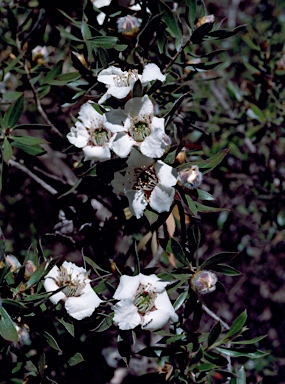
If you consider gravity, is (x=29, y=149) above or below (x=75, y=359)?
above

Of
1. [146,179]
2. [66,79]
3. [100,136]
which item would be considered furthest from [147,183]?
[66,79]

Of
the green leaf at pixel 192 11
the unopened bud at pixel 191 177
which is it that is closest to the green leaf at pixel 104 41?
the green leaf at pixel 192 11

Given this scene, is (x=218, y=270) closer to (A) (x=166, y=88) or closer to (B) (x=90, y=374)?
(A) (x=166, y=88)

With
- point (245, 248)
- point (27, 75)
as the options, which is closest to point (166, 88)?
point (27, 75)

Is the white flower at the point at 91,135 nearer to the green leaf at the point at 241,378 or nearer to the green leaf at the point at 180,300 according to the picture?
the green leaf at the point at 180,300

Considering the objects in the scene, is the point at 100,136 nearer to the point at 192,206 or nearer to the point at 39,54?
the point at 192,206

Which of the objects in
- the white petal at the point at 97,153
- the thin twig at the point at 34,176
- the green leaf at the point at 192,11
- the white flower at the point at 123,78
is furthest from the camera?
the thin twig at the point at 34,176
